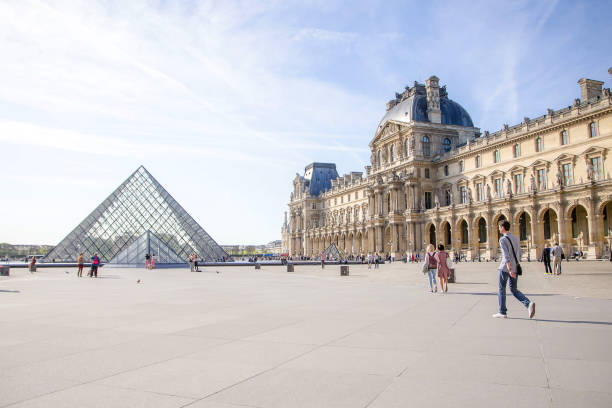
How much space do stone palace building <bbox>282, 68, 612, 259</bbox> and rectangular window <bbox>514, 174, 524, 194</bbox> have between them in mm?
99

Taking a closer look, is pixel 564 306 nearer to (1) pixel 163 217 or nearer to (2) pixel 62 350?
(2) pixel 62 350

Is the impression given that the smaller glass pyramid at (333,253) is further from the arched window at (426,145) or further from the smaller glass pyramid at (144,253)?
the smaller glass pyramid at (144,253)

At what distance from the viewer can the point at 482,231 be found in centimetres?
5006

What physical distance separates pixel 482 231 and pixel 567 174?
36.7 feet

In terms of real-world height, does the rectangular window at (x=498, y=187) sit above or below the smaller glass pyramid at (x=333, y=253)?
above

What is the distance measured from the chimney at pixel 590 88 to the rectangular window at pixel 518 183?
28.5 ft

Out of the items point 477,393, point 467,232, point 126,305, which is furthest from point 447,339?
point 467,232

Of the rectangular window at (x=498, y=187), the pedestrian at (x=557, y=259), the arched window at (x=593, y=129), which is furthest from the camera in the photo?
the rectangular window at (x=498, y=187)

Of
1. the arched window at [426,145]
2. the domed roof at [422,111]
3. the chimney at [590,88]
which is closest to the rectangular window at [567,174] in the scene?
the chimney at [590,88]

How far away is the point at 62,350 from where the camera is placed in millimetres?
5309

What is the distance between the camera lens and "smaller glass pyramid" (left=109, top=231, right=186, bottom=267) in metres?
37.6

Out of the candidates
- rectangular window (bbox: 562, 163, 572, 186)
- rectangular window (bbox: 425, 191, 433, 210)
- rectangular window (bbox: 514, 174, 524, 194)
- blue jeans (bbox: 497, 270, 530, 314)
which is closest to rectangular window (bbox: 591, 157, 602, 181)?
rectangular window (bbox: 562, 163, 572, 186)

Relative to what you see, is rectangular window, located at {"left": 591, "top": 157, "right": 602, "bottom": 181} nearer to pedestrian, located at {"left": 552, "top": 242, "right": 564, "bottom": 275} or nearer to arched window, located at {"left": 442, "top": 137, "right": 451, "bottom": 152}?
pedestrian, located at {"left": 552, "top": 242, "right": 564, "bottom": 275}

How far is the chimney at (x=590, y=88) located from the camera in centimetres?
4288
